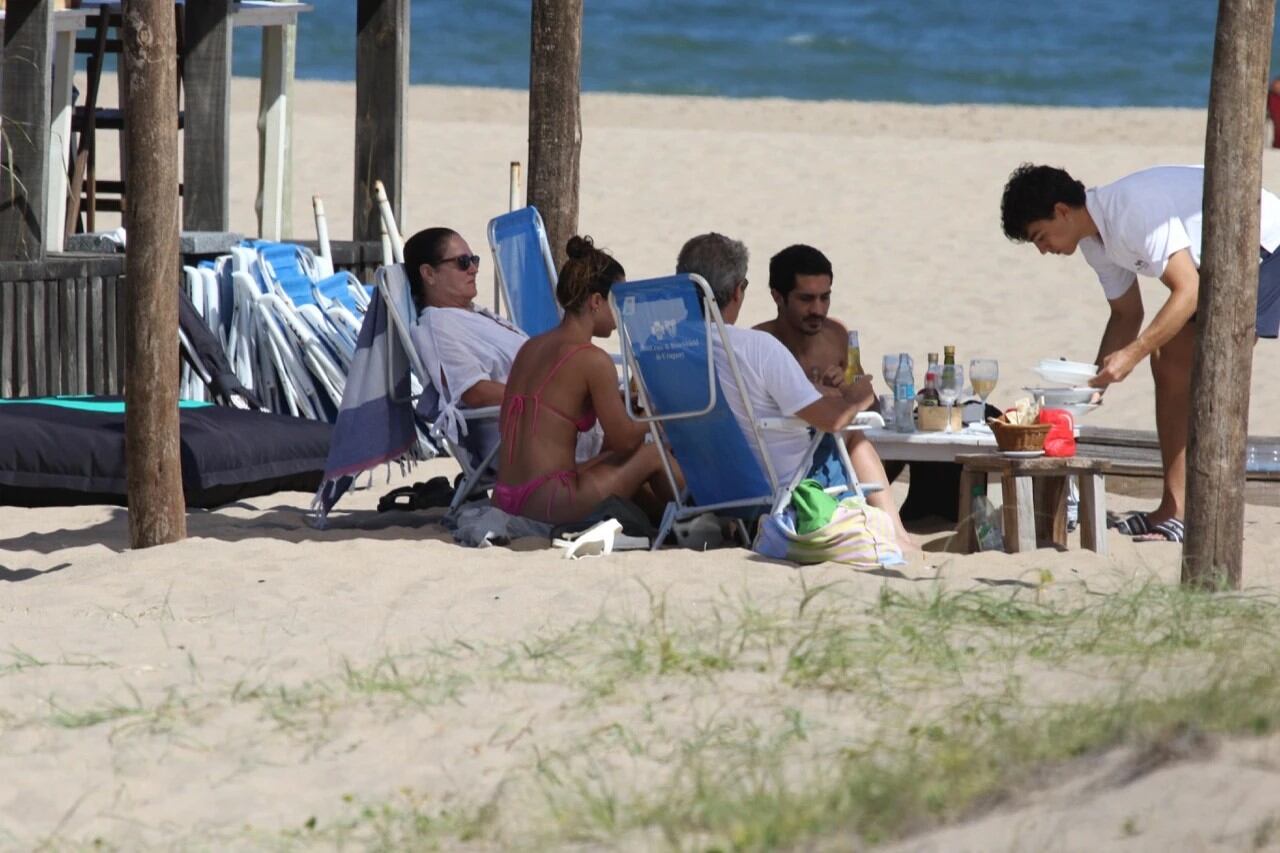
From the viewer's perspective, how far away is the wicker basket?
195 inches

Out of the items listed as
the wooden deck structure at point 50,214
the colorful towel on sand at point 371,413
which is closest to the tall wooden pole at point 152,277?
the colorful towel on sand at point 371,413

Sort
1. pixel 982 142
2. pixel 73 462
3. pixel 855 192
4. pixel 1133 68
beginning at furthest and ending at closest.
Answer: pixel 1133 68 < pixel 982 142 < pixel 855 192 < pixel 73 462

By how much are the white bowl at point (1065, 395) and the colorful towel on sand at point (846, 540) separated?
708 millimetres

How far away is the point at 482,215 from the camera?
50.7 feet

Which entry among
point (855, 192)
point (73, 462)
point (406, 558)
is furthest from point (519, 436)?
point (855, 192)

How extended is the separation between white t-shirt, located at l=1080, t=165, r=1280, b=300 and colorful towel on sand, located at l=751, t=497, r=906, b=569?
117 cm

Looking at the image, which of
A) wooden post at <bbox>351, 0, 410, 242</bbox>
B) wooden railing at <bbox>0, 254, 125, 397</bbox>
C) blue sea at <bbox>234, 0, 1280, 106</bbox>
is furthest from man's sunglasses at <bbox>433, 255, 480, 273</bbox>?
blue sea at <bbox>234, 0, 1280, 106</bbox>

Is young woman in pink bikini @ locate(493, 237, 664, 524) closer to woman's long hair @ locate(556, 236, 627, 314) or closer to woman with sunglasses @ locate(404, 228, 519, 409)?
woman's long hair @ locate(556, 236, 627, 314)

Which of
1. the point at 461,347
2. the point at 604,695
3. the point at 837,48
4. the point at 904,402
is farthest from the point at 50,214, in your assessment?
the point at 837,48

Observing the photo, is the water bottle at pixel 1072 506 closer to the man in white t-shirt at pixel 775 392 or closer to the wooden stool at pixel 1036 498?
the wooden stool at pixel 1036 498

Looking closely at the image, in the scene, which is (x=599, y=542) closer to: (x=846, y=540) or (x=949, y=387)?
(x=846, y=540)

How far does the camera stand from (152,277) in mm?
5180

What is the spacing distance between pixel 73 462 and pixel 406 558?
5.47ft

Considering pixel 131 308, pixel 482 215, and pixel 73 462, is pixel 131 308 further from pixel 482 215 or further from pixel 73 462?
pixel 482 215
